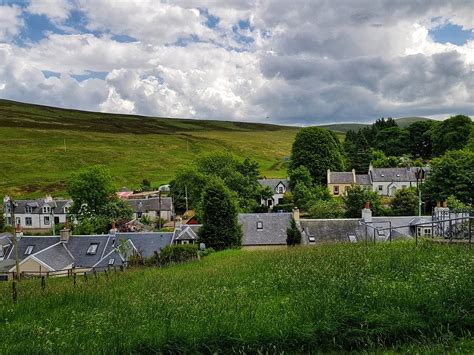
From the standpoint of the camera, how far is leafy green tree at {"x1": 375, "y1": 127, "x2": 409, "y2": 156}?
361ft

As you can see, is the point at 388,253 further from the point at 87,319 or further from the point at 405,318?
the point at 87,319

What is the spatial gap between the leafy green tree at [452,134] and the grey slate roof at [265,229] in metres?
64.5

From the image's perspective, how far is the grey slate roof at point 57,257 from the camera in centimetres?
3828

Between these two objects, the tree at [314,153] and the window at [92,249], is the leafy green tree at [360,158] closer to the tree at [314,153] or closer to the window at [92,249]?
the tree at [314,153]

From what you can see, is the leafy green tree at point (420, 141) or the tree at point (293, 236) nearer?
the tree at point (293, 236)

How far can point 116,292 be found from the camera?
13.4 m

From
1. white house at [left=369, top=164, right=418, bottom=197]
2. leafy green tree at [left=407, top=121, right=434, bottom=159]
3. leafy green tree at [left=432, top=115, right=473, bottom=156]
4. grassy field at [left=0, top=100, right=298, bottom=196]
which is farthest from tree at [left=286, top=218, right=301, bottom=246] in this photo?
leafy green tree at [left=407, top=121, right=434, bottom=159]

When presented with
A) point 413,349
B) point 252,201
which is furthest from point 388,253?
point 252,201

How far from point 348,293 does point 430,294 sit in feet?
5.61

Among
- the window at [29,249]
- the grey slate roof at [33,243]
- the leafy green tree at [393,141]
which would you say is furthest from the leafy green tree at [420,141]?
the window at [29,249]

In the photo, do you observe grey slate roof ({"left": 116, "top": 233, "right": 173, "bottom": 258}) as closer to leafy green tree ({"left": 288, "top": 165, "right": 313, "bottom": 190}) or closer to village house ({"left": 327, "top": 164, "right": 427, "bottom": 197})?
leafy green tree ({"left": 288, "top": 165, "right": 313, "bottom": 190})

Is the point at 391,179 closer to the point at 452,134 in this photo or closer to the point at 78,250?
the point at 452,134

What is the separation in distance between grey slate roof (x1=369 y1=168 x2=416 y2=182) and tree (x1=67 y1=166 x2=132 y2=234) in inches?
1823

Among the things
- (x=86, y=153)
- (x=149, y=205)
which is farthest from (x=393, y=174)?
(x=86, y=153)
